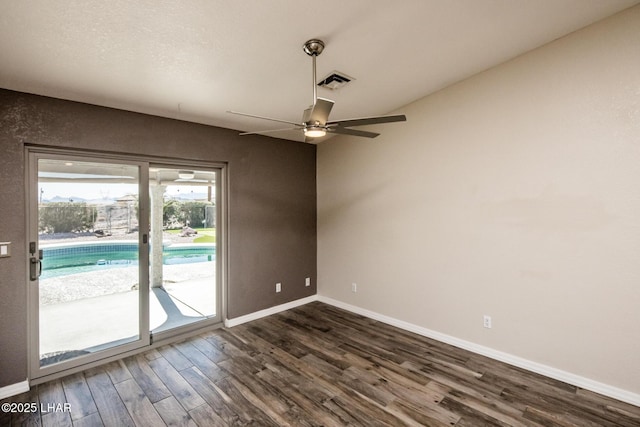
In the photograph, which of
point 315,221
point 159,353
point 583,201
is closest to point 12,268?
point 159,353

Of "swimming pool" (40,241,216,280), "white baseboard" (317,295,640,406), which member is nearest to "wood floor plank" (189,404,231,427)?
"swimming pool" (40,241,216,280)

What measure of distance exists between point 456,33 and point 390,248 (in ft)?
8.43

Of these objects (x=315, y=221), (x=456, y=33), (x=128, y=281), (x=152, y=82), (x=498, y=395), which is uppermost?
(x=456, y=33)

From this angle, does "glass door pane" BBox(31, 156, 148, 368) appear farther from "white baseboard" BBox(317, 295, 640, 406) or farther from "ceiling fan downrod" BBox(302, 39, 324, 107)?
"white baseboard" BBox(317, 295, 640, 406)

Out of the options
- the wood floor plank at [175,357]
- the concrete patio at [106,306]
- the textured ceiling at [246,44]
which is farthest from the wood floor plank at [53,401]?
the textured ceiling at [246,44]

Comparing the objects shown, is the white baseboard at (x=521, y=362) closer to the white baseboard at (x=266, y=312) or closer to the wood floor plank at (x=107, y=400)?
the white baseboard at (x=266, y=312)

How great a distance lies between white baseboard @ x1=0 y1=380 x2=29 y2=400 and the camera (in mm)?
2492

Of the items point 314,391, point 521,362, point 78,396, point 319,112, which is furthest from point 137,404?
point 521,362

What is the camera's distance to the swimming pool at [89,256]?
9.37 ft

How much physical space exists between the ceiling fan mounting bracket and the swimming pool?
278 centimetres

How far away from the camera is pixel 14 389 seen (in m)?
2.54

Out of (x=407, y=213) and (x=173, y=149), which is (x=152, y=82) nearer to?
(x=173, y=149)

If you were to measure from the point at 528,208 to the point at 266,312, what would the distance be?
11.8 feet

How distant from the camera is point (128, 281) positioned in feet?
10.9
